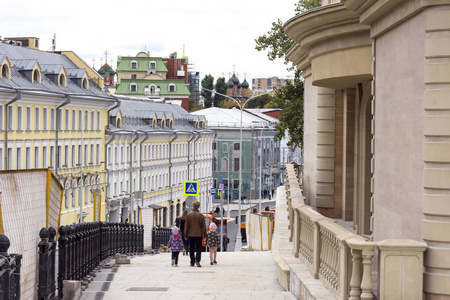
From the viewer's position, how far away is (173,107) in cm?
10025

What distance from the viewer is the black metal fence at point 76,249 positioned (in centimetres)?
991

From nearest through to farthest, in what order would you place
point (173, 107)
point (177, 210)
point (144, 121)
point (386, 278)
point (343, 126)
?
point (386, 278) < point (343, 126) < point (144, 121) < point (177, 210) < point (173, 107)

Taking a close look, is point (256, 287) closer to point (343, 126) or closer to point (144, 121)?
point (343, 126)

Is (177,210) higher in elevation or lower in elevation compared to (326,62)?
lower

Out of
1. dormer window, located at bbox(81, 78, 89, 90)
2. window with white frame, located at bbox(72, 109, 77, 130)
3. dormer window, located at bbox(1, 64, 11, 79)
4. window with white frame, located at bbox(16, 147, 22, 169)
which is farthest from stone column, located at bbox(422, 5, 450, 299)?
dormer window, located at bbox(81, 78, 89, 90)

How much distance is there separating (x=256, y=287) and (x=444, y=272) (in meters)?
6.64

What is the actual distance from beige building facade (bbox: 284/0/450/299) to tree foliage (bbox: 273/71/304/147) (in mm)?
24999

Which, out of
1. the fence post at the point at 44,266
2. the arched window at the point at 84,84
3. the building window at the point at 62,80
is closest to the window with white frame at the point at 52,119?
the building window at the point at 62,80

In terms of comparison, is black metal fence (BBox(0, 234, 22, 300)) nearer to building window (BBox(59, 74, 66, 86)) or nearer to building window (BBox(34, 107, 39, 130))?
building window (BBox(34, 107, 39, 130))

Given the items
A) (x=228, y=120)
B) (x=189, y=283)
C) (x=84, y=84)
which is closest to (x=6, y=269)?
(x=189, y=283)

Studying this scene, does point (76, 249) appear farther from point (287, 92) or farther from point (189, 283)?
point (287, 92)

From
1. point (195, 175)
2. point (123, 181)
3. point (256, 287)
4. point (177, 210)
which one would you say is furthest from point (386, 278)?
point (195, 175)

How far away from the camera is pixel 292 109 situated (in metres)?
42.1

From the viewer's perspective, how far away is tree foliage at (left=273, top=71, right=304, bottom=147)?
138 ft
